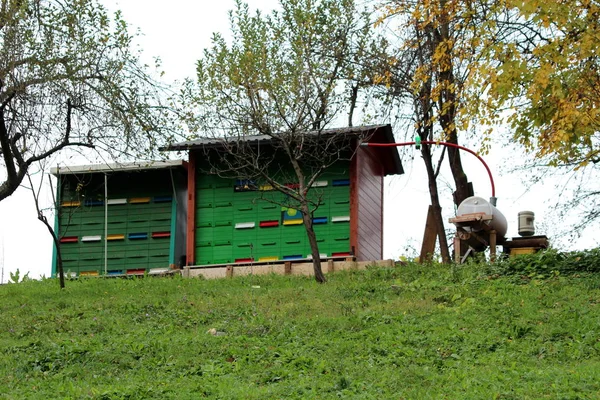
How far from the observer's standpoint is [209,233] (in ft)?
76.0


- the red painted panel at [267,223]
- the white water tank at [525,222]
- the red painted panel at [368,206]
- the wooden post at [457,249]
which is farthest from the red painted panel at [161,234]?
the white water tank at [525,222]

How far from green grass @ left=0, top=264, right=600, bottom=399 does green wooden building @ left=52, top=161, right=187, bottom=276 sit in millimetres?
5420

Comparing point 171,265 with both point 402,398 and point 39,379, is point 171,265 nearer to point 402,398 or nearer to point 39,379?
point 39,379

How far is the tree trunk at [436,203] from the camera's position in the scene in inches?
910

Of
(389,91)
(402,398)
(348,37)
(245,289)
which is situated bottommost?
(402,398)

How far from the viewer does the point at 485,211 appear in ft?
63.4

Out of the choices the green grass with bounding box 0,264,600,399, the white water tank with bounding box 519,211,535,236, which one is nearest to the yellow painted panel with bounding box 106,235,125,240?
the green grass with bounding box 0,264,600,399

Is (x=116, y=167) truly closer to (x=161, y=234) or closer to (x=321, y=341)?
(x=161, y=234)

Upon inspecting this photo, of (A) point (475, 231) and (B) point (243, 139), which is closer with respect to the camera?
(A) point (475, 231)

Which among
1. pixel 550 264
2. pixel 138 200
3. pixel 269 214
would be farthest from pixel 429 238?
pixel 138 200

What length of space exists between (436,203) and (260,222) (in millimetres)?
4771

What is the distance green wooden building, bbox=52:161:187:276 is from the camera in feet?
78.1

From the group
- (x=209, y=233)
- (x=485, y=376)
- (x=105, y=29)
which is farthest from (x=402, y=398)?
(x=209, y=233)

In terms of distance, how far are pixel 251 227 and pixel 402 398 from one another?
13271 millimetres
